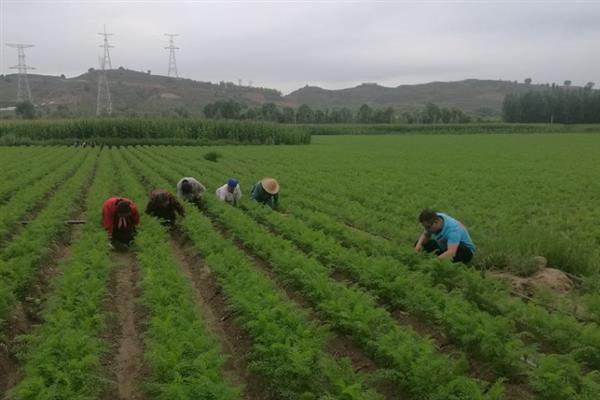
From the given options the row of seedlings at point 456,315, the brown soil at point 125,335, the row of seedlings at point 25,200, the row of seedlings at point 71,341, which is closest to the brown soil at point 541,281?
the row of seedlings at point 456,315

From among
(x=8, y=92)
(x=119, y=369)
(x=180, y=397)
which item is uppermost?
(x=8, y=92)

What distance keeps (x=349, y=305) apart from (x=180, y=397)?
282 cm

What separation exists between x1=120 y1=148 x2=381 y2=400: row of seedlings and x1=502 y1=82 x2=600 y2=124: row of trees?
384ft

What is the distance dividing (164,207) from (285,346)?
7347mm

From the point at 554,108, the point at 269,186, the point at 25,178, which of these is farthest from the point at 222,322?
the point at 554,108

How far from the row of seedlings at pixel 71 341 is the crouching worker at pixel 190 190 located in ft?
17.5

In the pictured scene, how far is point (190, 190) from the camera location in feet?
46.5

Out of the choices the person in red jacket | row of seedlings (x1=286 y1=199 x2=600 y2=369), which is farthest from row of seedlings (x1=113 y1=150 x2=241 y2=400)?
row of seedlings (x1=286 y1=199 x2=600 y2=369)

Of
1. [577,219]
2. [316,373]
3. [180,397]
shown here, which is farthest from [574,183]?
[180,397]

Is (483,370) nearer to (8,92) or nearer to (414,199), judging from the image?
(414,199)

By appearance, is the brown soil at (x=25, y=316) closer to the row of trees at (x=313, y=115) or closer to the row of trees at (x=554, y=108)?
the row of trees at (x=313, y=115)

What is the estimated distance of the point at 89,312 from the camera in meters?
6.40

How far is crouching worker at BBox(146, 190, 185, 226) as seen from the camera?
1173cm

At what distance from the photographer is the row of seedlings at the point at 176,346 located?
4.53 meters
